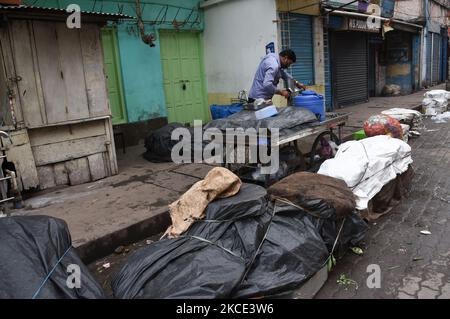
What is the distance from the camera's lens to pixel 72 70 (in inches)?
207

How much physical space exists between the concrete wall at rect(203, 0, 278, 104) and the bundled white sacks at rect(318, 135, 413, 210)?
189 inches

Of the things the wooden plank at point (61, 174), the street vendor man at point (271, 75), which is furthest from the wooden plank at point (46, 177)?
the street vendor man at point (271, 75)

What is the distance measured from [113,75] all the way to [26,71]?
3.21m

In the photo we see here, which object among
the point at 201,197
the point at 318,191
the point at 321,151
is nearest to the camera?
the point at 201,197

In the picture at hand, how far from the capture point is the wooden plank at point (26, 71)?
4.73m

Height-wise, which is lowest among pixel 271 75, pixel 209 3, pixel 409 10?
pixel 271 75

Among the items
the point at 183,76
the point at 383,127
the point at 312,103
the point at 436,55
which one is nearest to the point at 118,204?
the point at 312,103

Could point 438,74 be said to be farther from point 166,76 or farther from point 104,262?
point 104,262

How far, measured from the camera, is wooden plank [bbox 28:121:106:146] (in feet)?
16.6

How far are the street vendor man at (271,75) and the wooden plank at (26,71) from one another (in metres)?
3.29

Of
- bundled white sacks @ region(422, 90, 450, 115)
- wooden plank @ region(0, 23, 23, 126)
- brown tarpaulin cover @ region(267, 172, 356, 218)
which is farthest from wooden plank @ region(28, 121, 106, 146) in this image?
bundled white sacks @ region(422, 90, 450, 115)

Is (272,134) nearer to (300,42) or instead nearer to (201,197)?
(201,197)
